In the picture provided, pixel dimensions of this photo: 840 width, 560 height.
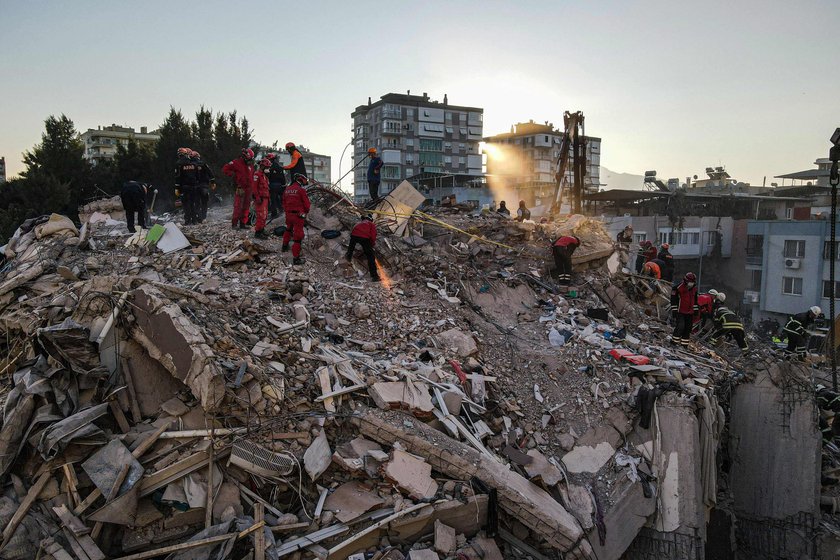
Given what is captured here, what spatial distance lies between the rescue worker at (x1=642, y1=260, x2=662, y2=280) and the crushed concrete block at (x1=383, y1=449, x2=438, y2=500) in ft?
28.6

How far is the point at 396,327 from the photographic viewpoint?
7520mm

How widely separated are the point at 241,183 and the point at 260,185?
897 mm

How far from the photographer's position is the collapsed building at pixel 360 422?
454 cm

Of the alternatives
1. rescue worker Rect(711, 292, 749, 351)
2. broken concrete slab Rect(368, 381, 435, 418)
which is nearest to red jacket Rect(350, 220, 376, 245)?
broken concrete slab Rect(368, 381, 435, 418)

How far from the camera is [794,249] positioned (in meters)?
25.1

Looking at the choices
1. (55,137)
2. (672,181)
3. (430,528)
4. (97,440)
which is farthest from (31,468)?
(672,181)

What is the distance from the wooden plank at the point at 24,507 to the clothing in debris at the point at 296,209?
4901 millimetres

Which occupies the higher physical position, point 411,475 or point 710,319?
point 710,319

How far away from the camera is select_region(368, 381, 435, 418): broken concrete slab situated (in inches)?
221

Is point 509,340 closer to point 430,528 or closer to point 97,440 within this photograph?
point 430,528

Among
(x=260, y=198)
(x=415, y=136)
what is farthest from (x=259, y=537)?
(x=415, y=136)

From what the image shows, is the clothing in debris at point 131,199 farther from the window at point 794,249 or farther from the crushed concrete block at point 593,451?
the window at point 794,249

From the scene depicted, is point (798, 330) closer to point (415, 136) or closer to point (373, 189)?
point (373, 189)

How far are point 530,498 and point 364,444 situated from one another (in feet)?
5.85
